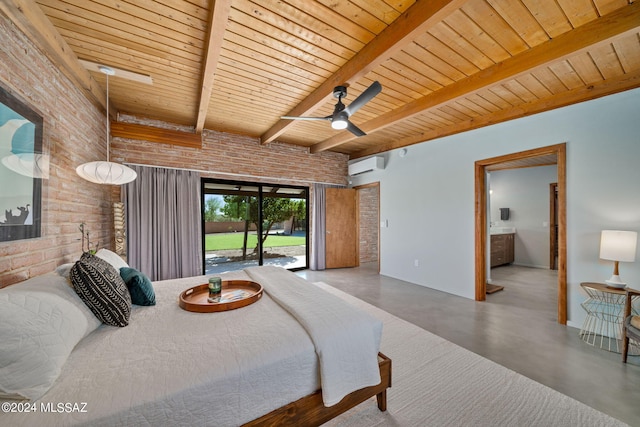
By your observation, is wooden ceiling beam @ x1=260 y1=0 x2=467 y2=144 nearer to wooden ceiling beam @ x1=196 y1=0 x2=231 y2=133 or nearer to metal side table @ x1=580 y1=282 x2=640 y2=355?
wooden ceiling beam @ x1=196 y1=0 x2=231 y2=133

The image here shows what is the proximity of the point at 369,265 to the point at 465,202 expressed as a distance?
2927 millimetres

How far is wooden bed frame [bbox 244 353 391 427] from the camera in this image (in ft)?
3.70

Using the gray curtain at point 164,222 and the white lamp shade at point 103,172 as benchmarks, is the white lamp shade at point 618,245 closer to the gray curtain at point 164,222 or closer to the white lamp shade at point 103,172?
the white lamp shade at point 103,172

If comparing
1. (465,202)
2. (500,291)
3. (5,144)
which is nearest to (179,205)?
(5,144)

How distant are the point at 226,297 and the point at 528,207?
23.9 ft

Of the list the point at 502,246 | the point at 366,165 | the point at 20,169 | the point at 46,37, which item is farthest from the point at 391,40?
the point at 502,246

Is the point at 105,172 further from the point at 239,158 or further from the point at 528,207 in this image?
the point at 528,207

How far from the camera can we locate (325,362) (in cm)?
123

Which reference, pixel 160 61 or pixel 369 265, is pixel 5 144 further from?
pixel 369 265

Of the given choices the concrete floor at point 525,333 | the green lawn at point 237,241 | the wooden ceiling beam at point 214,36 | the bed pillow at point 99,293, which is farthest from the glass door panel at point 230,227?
the bed pillow at point 99,293

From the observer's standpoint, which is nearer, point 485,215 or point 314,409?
point 314,409

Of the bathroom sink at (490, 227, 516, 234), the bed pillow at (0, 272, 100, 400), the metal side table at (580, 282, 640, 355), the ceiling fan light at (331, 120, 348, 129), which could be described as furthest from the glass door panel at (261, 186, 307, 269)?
the bathroom sink at (490, 227, 516, 234)

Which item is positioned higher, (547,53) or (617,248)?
(547,53)

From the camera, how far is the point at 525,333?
2.51m
